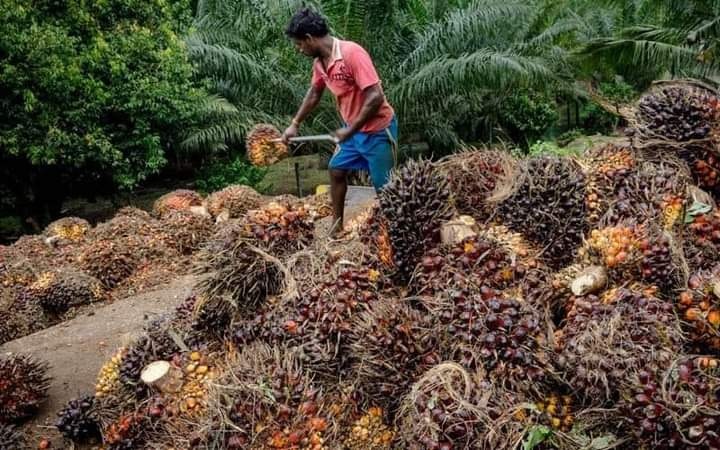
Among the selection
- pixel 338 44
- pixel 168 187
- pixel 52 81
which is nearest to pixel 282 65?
pixel 52 81

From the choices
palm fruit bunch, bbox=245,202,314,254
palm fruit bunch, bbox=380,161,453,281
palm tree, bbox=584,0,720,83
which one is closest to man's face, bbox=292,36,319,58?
palm fruit bunch, bbox=245,202,314,254

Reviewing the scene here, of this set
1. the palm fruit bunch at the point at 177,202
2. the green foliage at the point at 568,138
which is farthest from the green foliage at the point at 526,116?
the palm fruit bunch at the point at 177,202

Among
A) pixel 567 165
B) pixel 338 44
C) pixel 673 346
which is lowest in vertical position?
pixel 673 346

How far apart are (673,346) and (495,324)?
0.59 metres

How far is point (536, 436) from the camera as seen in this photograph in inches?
77.2

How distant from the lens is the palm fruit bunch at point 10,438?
Result: 10.0 ft

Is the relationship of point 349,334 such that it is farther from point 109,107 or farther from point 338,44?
point 109,107

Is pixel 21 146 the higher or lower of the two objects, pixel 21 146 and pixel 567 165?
the lower

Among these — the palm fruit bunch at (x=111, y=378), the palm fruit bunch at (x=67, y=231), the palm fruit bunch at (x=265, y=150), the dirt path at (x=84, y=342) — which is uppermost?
the palm fruit bunch at (x=265, y=150)

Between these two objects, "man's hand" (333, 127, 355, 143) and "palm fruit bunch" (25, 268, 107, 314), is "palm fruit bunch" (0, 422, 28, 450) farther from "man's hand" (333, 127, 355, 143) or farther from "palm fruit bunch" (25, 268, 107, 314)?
"palm fruit bunch" (25, 268, 107, 314)

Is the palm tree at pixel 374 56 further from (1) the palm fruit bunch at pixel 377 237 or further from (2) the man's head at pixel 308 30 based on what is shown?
(1) the palm fruit bunch at pixel 377 237

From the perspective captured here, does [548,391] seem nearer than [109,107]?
Yes

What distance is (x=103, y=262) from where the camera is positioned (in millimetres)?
6469

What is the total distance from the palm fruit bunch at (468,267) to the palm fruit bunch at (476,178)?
1.20ft
